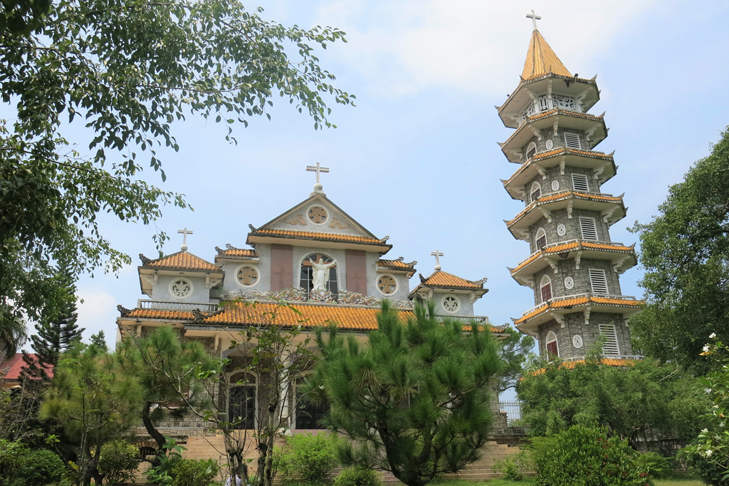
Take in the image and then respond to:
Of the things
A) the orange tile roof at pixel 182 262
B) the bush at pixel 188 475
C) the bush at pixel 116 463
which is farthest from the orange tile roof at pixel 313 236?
the bush at pixel 188 475

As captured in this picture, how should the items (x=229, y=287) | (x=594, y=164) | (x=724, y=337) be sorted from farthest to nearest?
(x=594, y=164), (x=229, y=287), (x=724, y=337)

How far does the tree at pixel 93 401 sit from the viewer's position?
417 inches

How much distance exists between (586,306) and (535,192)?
689 centimetres

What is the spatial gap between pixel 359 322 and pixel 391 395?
1101 cm

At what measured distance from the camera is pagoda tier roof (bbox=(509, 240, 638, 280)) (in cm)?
2461

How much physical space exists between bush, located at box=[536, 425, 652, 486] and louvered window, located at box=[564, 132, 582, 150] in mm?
20696

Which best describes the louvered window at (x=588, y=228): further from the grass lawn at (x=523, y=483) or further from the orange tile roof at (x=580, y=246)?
the grass lawn at (x=523, y=483)

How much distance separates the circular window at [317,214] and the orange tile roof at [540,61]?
13.2 metres

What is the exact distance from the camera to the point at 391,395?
27.0 ft

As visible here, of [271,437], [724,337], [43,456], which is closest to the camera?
[271,437]

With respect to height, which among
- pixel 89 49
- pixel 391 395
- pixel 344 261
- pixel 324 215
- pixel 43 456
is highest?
pixel 324 215

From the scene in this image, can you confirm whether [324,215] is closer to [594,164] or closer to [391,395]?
[594,164]

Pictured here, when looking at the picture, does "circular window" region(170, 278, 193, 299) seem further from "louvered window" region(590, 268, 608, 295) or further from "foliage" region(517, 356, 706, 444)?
"louvered window" region(590, 268, 608, 295)

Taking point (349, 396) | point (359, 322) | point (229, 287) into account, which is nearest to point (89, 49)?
point (349, 396)
